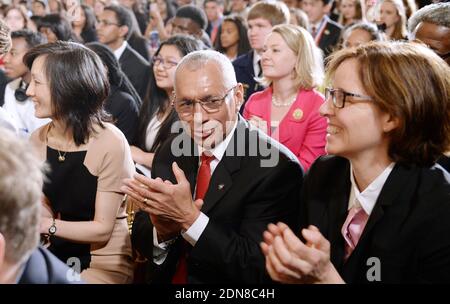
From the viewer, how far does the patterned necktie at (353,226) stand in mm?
1907

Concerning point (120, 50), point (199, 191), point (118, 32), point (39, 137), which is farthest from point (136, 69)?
point (199, 191)

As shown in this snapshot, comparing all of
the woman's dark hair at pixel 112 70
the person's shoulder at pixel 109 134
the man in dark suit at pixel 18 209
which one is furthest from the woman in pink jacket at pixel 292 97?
the man in dark suit at pixel 18 209

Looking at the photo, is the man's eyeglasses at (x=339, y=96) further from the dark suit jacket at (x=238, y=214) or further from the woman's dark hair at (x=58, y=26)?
the woman's dark hair at (x=58, y=26)

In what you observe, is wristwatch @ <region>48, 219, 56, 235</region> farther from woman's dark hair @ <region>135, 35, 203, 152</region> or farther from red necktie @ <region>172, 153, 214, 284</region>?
woman's dark hair @ <region>135, 35, 203, 152</region>

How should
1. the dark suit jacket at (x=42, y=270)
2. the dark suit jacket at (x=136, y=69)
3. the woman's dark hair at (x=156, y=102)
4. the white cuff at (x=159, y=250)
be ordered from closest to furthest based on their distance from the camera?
the dark suit jacket at (x=42, y=270), the white cuff at (x=159, y=250), the woman's dark hair at (x=156, y=102), the dark suit jacket at (x=136, y=69)

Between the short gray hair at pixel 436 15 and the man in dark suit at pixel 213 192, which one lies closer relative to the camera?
the man in dark suit at pixel 213 192

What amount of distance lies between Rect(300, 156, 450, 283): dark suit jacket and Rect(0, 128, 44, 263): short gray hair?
3.25 feet

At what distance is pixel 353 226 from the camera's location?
192 cm

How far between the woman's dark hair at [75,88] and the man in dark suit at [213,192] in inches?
16.0

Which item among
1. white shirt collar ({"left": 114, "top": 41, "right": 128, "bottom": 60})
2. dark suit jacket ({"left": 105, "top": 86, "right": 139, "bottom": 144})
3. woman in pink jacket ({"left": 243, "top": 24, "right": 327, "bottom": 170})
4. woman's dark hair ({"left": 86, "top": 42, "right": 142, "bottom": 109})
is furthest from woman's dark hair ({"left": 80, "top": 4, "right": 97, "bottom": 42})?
woman in pink jacket ({"left": 243, "top": 24, "right": 327, "bottom": 170})

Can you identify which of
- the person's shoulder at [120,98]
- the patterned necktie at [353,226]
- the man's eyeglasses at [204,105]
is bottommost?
the person's shoulder at [120,98]

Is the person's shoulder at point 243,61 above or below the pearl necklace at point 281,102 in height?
below

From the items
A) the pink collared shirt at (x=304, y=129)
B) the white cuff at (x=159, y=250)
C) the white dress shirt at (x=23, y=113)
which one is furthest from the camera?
the white dress shirt at (x=23, y=113)

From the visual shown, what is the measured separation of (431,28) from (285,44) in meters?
1.04
